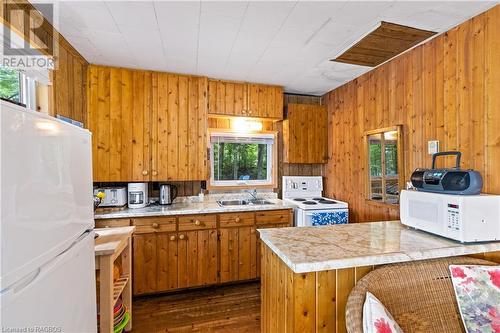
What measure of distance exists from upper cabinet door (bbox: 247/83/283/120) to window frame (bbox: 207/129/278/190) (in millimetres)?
332

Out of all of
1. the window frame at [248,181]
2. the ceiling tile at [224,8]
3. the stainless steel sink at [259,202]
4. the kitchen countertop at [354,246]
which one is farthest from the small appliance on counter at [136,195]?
the ceiling tile at [224,8]

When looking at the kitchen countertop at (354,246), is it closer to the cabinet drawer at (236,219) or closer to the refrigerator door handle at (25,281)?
the refrigerator door handle at (25,281)

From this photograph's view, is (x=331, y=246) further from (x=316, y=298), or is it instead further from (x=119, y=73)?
(x=119, y=73)

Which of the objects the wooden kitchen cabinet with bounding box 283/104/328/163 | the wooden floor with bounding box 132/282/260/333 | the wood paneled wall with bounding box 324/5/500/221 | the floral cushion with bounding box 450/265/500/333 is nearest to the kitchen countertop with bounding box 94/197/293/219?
the wooden kitchen cabinet with bounding box 283/104/328/163

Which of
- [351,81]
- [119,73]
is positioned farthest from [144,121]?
[351,81]

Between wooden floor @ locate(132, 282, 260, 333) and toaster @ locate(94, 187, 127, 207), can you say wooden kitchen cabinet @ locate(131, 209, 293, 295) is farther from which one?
toaster @ locate(94, 187, 127, 207)

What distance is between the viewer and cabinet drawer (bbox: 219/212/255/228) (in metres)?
2.66

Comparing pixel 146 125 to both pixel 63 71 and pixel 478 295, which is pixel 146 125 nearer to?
pixel 63 71

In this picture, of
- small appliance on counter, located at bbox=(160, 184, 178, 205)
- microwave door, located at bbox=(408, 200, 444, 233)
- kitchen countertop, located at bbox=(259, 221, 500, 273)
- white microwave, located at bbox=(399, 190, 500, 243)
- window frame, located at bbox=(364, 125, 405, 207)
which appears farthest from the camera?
small appliance on counter, located at bbox=(160, 184, 178, 205)

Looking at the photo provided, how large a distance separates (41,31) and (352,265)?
2.61 metres

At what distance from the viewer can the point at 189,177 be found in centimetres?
280

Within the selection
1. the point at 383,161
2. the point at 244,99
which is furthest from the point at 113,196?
the point at 383,161

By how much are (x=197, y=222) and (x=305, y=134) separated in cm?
192

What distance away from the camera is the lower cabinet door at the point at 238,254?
2.66 metres
